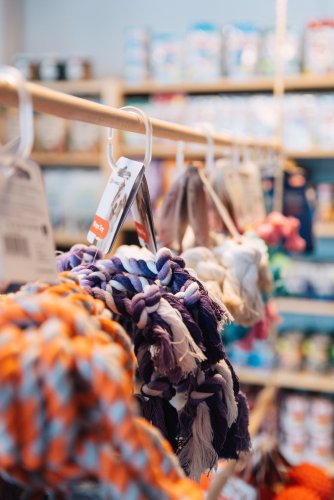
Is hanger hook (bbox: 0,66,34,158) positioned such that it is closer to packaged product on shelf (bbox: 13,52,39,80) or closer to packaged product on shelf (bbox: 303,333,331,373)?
packaged product on shelf (bbox: 303,333,331,373)

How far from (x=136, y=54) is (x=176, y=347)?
2.18 metres

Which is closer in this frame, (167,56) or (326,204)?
(326,204)

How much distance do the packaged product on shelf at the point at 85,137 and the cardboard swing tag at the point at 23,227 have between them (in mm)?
2287

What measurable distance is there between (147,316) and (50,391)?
22cm

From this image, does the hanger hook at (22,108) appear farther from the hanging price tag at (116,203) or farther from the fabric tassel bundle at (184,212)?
the fabric tassel bundle at (184,212)

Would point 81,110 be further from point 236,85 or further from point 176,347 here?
point 236,85

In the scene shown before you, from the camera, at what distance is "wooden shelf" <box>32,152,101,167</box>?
8.89ft

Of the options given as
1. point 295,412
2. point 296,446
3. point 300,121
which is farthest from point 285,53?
point 296,446

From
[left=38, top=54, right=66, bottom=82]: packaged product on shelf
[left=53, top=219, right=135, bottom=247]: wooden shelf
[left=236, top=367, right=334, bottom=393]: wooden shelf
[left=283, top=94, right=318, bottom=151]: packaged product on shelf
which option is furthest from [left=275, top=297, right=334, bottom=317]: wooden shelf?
[left=38, top=54, right=66, bottom=82]: packaged product on shelf

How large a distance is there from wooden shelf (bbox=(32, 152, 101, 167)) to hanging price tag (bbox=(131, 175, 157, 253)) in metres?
1.99

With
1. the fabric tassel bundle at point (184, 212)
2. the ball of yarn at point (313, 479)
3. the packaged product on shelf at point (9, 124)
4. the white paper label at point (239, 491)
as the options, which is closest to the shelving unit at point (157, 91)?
the packaged product on shelf at point (9, 124)

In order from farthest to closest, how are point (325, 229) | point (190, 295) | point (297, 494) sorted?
point (325, 229), point (297, 494), point (190, 295)

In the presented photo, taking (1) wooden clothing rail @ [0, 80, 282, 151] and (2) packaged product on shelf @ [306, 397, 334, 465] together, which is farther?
(2) packaged product on shelf @ [306, 397, 334, 465]

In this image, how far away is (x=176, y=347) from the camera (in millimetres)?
599
